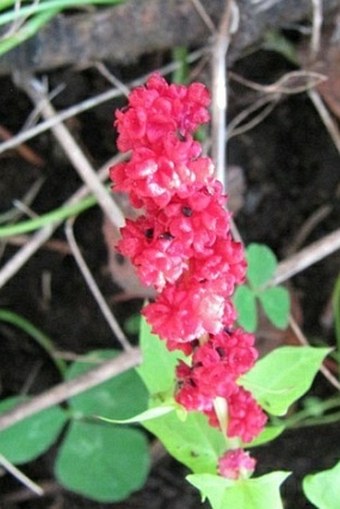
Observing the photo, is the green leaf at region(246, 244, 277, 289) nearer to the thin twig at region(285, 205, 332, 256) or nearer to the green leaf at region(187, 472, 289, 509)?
the thin twig at region(285, 205, 332, 256)

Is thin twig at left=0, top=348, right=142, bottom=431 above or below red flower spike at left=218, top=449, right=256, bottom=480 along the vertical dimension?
above

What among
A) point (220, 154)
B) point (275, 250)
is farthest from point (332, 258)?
point (220, 154)

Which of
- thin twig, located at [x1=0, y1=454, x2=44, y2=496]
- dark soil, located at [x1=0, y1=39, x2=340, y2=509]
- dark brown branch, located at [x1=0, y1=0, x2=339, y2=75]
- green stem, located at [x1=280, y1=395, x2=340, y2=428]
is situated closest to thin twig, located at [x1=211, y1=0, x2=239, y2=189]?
dark brown branch, located at [x1=0, y1=0, x2=339, y2=75]

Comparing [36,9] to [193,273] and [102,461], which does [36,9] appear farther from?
[102,461]

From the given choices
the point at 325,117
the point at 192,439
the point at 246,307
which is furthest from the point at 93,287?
the point at 325,117

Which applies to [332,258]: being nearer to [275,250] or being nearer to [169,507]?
[275,250]

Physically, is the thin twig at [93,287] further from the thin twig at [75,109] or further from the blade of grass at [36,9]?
the blade of grass at [36,9]
